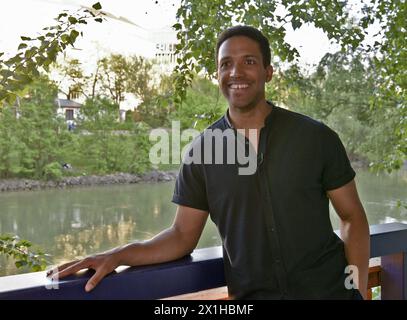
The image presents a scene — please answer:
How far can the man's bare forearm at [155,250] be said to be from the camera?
110 centimetres

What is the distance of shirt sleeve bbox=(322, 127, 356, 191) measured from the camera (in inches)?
45.9

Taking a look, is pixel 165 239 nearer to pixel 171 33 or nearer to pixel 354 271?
pixel 354 271

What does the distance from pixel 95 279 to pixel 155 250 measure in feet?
0.61

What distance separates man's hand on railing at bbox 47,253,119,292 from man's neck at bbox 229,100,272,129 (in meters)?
0.47

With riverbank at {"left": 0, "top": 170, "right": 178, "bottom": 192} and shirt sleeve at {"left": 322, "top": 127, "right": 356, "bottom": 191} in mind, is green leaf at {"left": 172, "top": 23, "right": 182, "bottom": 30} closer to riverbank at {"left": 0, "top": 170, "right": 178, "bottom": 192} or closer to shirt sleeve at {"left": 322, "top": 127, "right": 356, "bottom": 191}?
shirt sleeve at {"left": 322, "top": 127, "right": 356, "bottom": 191}

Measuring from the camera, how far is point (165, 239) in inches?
46.9

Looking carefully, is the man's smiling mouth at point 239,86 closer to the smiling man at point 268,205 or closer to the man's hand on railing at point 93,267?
the smiling man at point 268,205

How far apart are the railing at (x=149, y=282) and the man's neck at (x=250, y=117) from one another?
1.11 feet

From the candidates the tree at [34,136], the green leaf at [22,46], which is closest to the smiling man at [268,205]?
the green leaf at [22,46]

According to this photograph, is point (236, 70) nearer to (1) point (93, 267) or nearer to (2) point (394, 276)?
(1) point (93, 267)

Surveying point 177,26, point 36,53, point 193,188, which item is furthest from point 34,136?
point 193,188

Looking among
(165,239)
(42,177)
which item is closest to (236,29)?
(165,239)

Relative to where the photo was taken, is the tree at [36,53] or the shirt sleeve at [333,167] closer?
the shirt sleeve at [333,167]

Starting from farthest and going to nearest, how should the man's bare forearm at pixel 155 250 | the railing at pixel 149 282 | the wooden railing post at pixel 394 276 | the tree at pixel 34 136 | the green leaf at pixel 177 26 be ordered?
the tree at pixel 34 136, the green leaf at pixel 177 26, the wooden railing post at pixel 394 276, the man's bare forearm at pixel 155 250, the railing at pixel 149 282
